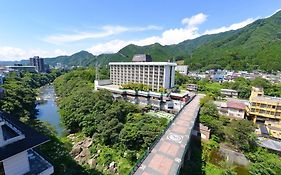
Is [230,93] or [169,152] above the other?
[230,93]

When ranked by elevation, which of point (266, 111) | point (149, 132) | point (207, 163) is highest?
point (266, 111)

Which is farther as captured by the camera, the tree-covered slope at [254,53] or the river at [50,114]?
the tree-covered slope at [254,53]

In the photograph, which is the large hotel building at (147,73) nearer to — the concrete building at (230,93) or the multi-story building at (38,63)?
the concrete building at (230,93)

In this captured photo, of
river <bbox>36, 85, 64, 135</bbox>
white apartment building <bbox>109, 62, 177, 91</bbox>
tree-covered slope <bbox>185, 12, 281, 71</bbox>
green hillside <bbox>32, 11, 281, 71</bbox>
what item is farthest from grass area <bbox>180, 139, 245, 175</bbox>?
tree-covered slope <bbox>185, 12, 281, 71</bbox>

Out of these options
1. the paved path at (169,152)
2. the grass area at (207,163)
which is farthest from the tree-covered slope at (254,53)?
the paved path at (169,152)

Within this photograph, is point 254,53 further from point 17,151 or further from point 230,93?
point 17,151

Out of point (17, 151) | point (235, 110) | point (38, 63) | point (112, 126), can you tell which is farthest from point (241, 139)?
point (38, 63)
